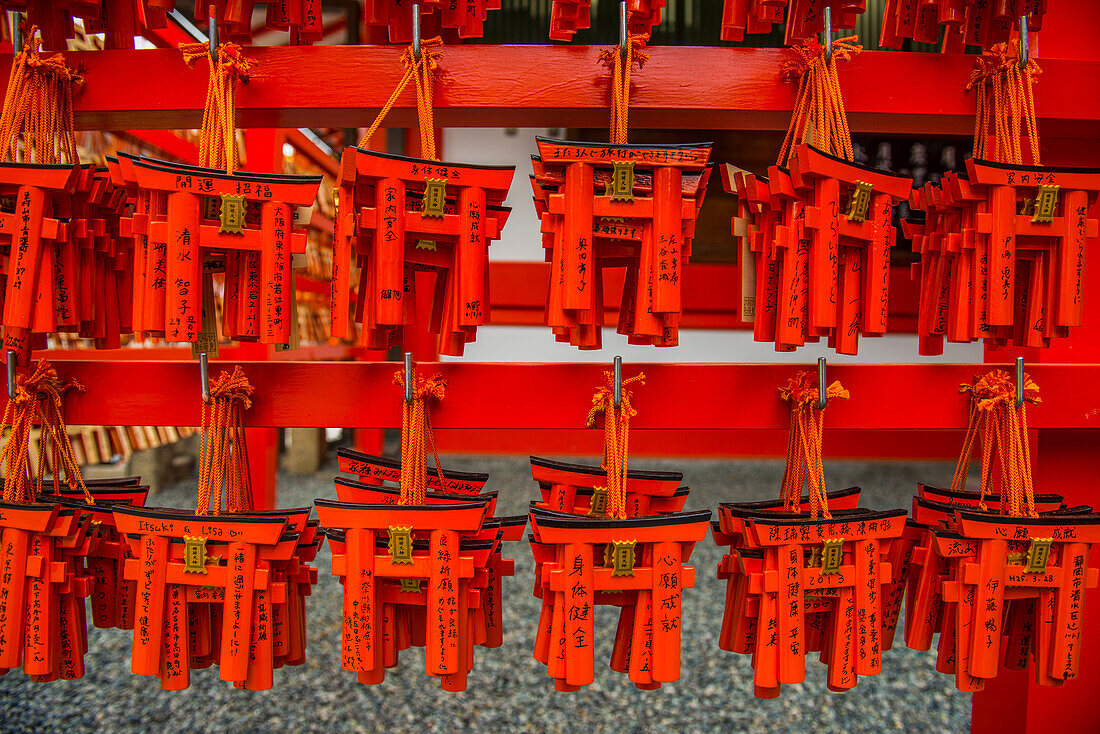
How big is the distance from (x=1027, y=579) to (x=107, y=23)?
1569 mm

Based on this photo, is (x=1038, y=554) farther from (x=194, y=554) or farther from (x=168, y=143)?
(x=168, y=143)

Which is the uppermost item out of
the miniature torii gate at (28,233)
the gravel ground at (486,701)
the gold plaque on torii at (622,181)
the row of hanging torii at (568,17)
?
the row of hanging torii at (568,17)

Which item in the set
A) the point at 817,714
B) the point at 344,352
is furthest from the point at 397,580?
the point at 344,352

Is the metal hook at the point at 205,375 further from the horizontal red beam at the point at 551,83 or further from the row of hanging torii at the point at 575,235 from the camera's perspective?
the horizontal red beam at the point at 551,83

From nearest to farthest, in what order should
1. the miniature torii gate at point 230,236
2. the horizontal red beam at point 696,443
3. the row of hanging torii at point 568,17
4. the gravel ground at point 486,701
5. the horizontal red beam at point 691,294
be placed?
the miniature torii gate at point 230,236, the row of hanging torii at point 568,17, the gravel ground at point 486,701, the horizontal red beam at point 696,443, the horizontal red beam at point 691,294

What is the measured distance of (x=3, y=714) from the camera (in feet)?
4.80

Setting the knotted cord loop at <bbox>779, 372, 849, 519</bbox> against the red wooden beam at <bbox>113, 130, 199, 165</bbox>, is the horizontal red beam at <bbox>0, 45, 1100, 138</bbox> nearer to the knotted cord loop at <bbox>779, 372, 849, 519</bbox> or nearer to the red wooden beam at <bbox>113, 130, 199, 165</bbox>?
the knotted cord loop at <bbox>779, 372, 849, 519</bbox>

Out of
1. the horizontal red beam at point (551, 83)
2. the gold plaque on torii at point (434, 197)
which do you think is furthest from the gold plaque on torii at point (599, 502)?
the horizontal red beam at point (551, 83)

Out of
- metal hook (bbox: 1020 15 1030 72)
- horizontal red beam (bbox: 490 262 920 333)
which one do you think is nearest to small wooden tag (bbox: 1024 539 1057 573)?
metal hook (bbox: 1020 15 1030 72)

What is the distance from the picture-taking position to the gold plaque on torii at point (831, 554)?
828mm

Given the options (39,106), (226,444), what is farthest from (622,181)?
(39,106)

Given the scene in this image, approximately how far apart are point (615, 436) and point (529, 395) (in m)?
0.17

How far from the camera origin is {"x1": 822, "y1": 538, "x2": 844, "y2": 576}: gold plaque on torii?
2.72 ft

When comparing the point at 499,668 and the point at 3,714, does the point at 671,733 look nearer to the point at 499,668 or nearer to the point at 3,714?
the point at 499,668
